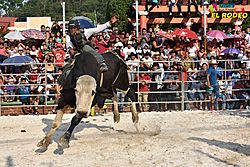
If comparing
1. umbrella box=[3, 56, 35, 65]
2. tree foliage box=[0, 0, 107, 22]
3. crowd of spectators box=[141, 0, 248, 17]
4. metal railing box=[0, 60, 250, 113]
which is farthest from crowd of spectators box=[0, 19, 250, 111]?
tree foliage box=[0, 0, 107, 22]

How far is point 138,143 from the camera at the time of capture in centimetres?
782

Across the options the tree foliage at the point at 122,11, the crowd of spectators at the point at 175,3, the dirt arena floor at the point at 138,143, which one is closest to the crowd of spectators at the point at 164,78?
the dirt arena floor at the point at 138,143

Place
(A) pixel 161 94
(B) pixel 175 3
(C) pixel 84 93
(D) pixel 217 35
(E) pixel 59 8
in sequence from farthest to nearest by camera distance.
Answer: (E) pixel 59 8
(B) pixel 175 3
(D) pixel 217 35
(A) pixel 161 94
(C) pixel 84 93

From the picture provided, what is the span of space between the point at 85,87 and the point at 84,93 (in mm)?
121

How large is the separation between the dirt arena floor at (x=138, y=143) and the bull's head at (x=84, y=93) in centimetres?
85

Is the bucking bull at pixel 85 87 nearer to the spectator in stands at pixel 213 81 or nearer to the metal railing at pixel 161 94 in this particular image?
the metal railing at pixel 161 94

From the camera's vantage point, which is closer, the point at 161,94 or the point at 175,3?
the point at 161,94

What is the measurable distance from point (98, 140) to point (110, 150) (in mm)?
934

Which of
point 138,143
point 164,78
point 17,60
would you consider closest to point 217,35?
point 164,78

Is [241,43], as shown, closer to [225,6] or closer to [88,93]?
[225,6]

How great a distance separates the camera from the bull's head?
6.27 meters

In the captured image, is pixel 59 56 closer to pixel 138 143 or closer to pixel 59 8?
pixel 138 143

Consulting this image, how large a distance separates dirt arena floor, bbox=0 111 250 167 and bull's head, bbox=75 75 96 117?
847mm

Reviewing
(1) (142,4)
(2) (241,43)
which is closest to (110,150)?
(2) (241,43)
